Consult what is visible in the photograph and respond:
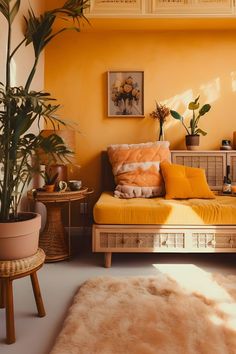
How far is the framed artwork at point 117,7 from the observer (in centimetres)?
330

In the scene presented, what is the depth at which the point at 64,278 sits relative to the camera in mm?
2496

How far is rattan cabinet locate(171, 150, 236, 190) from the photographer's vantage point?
3.49 metres

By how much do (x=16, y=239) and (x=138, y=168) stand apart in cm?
177

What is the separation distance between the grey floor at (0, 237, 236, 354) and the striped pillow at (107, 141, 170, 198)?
623 mm

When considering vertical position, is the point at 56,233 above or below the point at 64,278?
above

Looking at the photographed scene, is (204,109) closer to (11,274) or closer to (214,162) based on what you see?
(214,162)

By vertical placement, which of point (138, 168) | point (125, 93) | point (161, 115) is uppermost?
point (125, 93)

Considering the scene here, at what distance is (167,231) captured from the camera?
8.92 ft

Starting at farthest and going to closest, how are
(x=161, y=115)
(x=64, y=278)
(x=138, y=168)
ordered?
(x=161, y=115), (x=138, y=168), (x=64, y=278)

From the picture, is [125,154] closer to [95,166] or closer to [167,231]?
[95,166]

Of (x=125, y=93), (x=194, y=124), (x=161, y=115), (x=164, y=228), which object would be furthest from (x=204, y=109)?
(x=164, y=228)

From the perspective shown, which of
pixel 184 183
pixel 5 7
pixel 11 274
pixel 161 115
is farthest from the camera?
pixel 161 115

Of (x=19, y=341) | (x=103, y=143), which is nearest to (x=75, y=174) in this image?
(x=103, y=143)

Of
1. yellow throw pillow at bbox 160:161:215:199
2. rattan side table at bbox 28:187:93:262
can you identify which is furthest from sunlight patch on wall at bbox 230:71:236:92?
rattan side table at bbox 28:187:93:262
